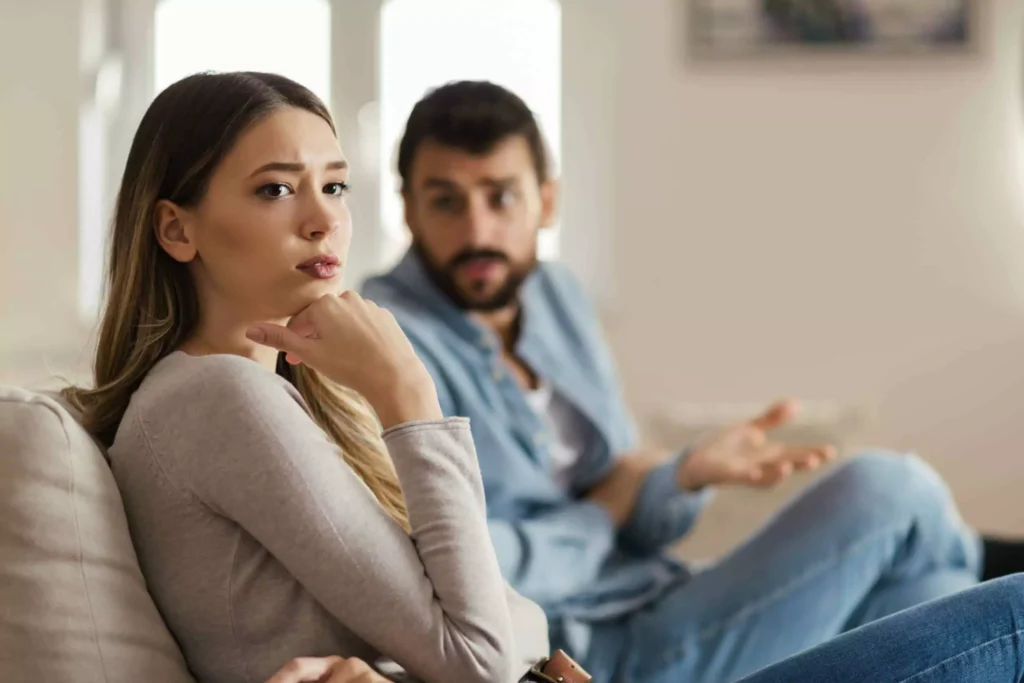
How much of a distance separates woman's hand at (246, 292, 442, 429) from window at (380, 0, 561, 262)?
110 inches

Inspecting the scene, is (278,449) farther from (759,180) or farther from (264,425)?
(759,180)

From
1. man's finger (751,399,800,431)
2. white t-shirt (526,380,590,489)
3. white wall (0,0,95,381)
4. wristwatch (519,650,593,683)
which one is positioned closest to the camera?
wristwatch (519,650,593,683)

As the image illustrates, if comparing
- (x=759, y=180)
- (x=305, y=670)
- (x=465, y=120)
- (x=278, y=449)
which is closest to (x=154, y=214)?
(x=278, y=449)

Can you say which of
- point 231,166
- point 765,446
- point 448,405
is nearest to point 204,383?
point 231,166

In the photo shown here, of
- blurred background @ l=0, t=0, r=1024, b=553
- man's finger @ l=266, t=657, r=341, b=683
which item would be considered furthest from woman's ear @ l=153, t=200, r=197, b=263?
blurred background @ l=0, t=0, r=1024, b=553

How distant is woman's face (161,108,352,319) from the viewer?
1.11 m

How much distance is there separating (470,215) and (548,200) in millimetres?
237

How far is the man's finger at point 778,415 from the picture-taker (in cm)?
202

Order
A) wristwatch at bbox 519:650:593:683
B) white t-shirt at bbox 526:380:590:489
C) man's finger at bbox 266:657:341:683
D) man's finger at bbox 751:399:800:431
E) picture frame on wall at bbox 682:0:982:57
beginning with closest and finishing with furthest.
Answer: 1. man's finger at bbox 266:657:341:683
2. wristwatch at bbox 519:650:593:683
3. man's finger at bbox 751:399:800:431
4. white t-shirt at bbox 526:380:590:489
5. picture frame on wall at bbox 682:0:982:57

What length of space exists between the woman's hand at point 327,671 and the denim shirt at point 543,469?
2.60 ft

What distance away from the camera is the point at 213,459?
3.35 ft

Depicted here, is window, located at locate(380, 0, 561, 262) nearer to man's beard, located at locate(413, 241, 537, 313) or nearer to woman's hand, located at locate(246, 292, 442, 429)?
man's beard, located at locate(413, 241, 537, 313)

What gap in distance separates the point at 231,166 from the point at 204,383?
19 cm

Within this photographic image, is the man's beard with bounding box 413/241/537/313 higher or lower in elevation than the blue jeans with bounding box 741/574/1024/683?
higher
